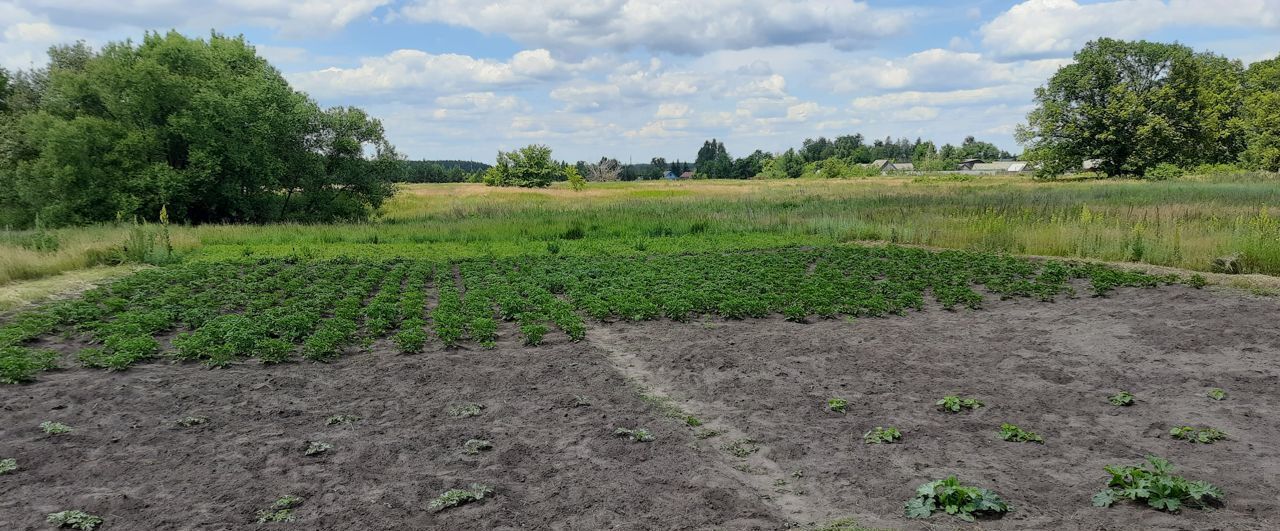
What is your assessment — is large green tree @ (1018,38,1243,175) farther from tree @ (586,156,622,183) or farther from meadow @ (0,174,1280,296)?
tree @ (586,156,622,183)

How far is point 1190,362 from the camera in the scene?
8.13m

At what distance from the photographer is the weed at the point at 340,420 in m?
6.64

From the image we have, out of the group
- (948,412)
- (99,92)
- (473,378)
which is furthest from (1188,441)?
(99,92)

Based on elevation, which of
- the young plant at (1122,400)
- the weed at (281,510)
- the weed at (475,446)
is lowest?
the young plant at (1122,400)

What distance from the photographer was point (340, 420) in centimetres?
668

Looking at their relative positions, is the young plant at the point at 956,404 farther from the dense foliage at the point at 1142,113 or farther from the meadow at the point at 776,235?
the dense foliage at the point at 1142,113

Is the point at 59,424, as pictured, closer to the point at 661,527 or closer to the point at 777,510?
the point at 661,527

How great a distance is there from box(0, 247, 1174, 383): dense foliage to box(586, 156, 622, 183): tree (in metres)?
94.2

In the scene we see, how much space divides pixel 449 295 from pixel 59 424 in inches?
254

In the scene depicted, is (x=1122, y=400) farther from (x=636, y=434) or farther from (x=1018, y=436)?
(x=636, y=434)

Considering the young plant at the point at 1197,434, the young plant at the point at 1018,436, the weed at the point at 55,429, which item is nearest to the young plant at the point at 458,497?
the weed at the point at 55,429

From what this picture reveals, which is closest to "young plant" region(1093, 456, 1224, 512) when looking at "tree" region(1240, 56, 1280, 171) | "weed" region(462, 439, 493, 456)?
"weed" region(462, 439, 493, 456)

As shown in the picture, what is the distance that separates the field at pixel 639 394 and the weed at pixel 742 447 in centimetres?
3

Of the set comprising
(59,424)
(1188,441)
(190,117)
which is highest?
(190,117)
